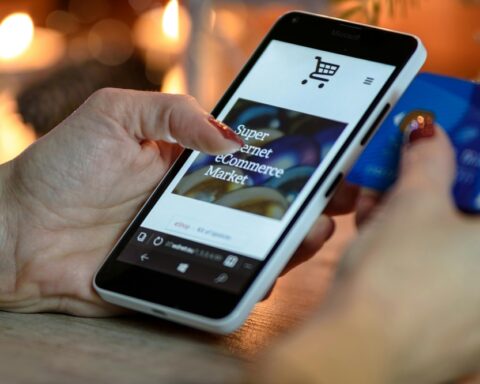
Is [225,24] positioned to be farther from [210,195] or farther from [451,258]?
[451,258]

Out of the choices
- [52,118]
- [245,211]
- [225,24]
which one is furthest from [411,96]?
[52,118]

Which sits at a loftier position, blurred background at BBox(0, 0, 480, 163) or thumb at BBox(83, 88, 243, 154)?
thumb at BBox(83, 88, 243, 154)

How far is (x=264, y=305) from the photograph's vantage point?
0.80m

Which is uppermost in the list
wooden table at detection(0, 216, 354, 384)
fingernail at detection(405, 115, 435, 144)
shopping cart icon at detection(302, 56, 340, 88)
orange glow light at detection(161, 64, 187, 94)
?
fingernail at detection(405, 115, 435, 144)

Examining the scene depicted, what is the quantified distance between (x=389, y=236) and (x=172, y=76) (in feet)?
4.38

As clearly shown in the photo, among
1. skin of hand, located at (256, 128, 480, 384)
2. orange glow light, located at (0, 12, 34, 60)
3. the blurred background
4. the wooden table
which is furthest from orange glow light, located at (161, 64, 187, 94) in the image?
skin of hand, located at (256, 128, 480, 384)

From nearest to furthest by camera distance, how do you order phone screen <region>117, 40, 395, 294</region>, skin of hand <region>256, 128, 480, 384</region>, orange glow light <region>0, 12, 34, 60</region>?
skin of hand <region>256, 128, 480, 384</region> → phone screen <region>117, 40, 395, 294</region> → orange glow light <region>0, 12, 34, 60</region>

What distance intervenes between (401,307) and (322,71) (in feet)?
1.04

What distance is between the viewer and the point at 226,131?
0.77m

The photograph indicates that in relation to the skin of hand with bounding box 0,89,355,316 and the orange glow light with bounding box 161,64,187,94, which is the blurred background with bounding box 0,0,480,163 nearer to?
the orange glow light with bounding box 161,64,187,94

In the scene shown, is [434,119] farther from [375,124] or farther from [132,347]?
[132,347]

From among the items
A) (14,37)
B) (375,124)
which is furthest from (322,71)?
(14,37)

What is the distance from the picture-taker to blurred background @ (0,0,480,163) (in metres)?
1.30

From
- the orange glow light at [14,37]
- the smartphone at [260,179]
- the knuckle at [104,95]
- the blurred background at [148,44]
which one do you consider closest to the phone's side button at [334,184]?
the smartphone at [260,179]
